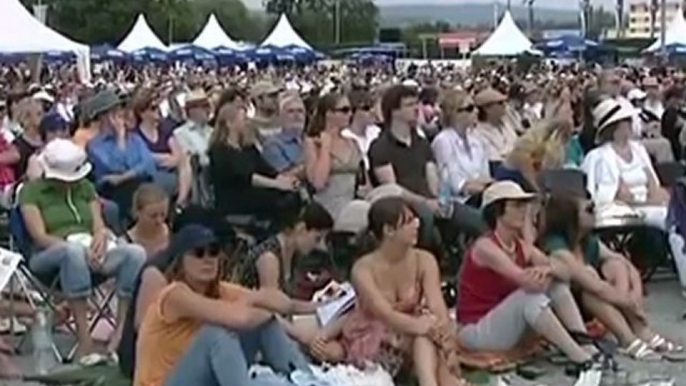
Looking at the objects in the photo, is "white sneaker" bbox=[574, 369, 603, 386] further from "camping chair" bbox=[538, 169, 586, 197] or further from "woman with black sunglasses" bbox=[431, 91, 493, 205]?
"woman with black sunglasses" bbox=[431, 91, 493, 205]

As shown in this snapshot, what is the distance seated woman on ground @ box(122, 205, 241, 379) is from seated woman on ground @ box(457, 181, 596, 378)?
164cm

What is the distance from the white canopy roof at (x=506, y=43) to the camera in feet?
190

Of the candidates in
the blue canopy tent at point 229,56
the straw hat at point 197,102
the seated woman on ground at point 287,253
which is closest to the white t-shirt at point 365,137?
the seated woman on ground at point 287,253

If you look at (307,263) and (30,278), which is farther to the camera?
(307,263)

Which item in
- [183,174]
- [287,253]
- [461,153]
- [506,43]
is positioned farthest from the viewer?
[506,43]

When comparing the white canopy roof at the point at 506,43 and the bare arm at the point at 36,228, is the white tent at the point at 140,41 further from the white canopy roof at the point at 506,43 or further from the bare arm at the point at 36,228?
the bare arm at the point at 36,228

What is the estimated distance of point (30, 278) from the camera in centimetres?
970

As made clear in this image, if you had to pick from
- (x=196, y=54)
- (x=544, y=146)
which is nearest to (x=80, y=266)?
(x=544, y=146)

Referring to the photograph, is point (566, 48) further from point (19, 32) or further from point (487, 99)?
point (487, 99)

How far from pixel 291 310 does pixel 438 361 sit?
113 centimetres

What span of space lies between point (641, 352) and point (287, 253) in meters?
2.29

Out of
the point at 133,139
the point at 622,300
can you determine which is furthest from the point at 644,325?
the point at 133,139

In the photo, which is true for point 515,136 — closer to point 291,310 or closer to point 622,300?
point 622,300

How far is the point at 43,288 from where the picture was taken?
964cm
